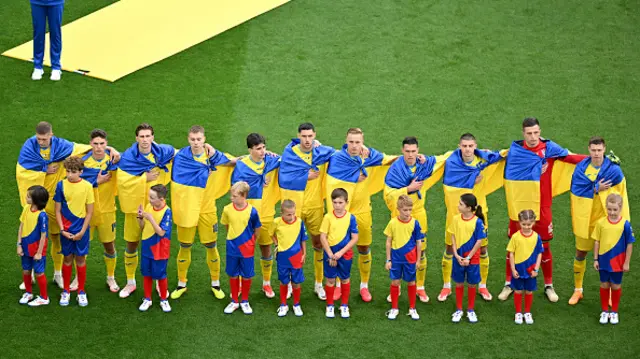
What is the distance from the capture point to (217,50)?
55.3 feet

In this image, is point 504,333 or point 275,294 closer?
point 504,333

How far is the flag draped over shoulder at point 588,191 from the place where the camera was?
11461 millimetres

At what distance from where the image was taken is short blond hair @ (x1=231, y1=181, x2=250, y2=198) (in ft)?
36.6

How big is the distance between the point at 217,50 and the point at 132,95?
69.8 inches

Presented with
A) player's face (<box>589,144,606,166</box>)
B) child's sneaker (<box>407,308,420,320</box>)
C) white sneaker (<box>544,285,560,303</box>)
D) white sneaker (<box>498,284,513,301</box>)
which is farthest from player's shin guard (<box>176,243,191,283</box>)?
player's face (<box>589,144,606,166</box>)

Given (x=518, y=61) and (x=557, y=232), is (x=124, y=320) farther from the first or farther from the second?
(x=518, y=61)

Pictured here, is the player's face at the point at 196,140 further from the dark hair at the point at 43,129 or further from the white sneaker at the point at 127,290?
the white sneaker at the point at 127,290

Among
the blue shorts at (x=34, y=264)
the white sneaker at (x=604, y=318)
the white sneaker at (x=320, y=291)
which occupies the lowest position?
the white sneaker at (x=604, y=318)

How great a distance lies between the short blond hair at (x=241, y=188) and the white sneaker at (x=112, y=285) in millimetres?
1858

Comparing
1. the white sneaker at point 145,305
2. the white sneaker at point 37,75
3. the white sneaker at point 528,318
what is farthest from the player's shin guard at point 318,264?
the white sneaker at point 37,75

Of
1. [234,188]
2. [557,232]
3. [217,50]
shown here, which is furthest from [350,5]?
[234,188]

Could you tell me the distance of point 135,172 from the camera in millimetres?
11508

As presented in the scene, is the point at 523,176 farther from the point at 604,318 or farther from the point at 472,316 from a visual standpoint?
the point at 604,318

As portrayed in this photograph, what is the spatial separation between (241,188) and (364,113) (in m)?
4.82
